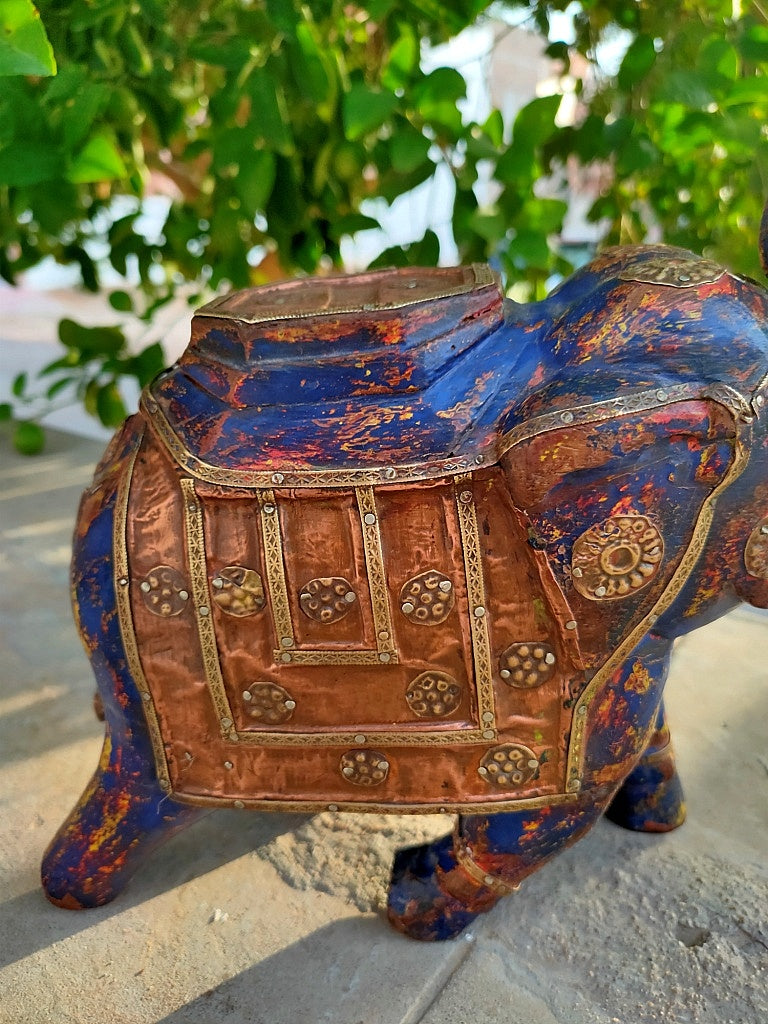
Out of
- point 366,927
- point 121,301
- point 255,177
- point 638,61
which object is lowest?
point 366,927

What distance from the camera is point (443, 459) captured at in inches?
30.2

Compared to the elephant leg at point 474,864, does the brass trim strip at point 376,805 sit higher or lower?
higher

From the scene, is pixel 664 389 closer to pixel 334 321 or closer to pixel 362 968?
pixel 334 321

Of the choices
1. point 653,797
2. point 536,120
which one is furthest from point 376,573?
point 536,120

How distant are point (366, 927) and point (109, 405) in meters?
1.35

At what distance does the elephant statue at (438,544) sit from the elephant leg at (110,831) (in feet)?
0.08

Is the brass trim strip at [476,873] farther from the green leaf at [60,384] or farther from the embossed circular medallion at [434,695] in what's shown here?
the green leaf at [60,384]

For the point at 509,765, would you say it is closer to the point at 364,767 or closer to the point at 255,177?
the point at 364,767

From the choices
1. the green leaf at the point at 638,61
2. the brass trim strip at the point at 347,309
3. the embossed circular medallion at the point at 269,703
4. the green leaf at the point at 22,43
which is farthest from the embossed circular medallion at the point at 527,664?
the green leaf at the point at 638,61

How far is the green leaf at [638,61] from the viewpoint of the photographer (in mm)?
1335

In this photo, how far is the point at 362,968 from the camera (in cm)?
92

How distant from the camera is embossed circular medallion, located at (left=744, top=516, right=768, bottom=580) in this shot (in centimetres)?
77

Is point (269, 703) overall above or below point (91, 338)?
below

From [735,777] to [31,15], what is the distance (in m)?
1.18
